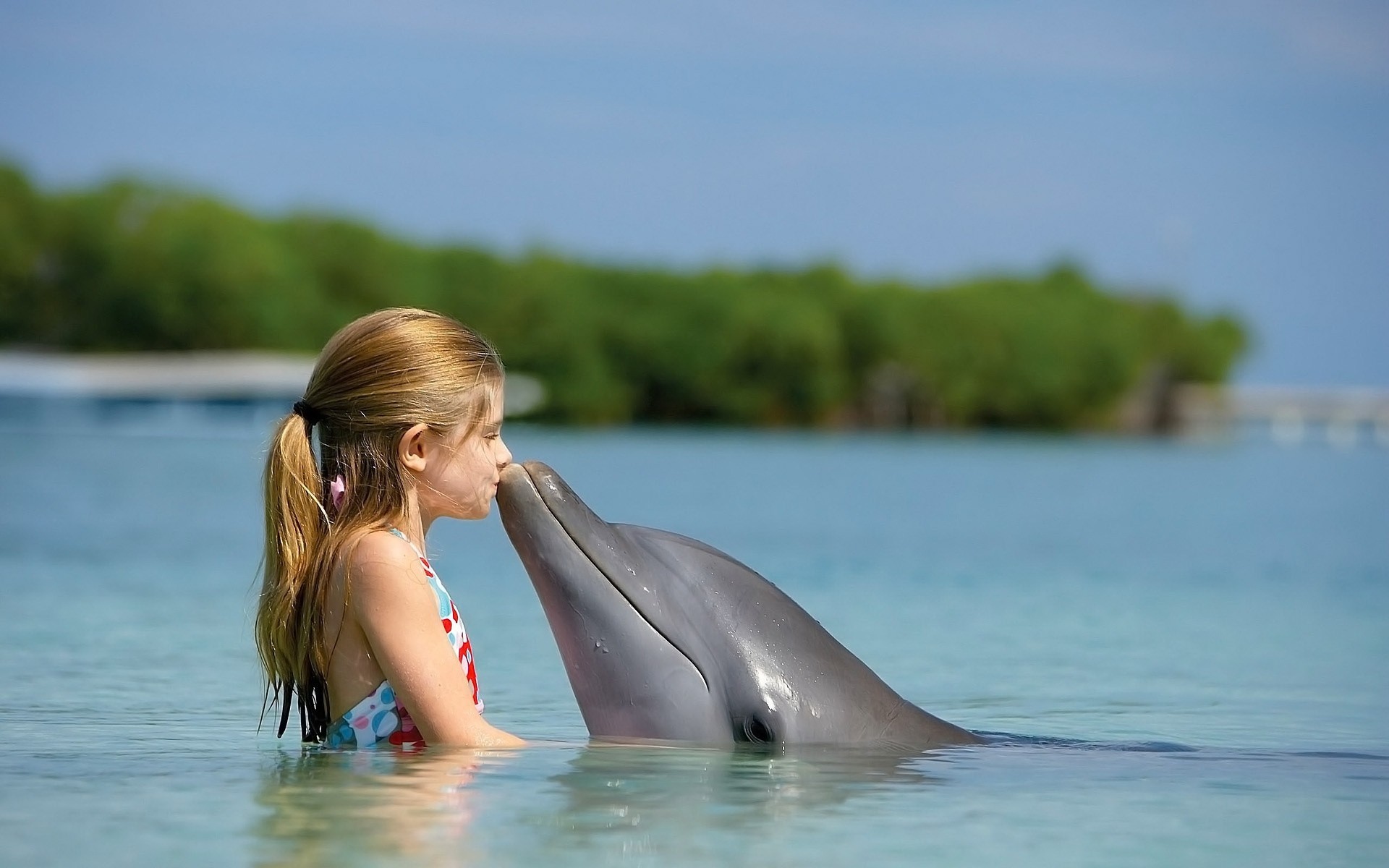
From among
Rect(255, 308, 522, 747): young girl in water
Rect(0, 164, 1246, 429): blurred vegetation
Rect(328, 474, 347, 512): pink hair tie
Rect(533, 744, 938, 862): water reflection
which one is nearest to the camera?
Rect(533, 744, 938, 862): water reflection

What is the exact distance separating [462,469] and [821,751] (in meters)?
1.30

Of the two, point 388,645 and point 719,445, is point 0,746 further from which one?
point 719,445

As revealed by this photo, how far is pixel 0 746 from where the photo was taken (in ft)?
21.5

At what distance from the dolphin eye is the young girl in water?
26.1 inches

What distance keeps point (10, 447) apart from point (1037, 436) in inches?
2485

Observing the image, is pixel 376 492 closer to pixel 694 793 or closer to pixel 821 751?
pixel 694 793

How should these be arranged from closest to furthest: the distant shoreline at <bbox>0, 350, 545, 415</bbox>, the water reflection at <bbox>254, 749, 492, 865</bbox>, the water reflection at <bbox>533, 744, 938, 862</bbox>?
the water reflection at <bbox>254, 749, 492, 865</bbox>, the water reflection at <bbox>533, 744, 938, 862</bbox>, the distant shoreline at <bbox>0, 350, 545, 415</bbox>

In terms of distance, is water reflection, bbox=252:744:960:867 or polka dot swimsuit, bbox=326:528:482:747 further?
polka dot swimsuit, bbox=326:528:482:747

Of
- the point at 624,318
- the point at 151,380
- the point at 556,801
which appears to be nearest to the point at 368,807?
the point at 556,801

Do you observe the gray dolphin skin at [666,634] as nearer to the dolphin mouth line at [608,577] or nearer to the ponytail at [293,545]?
the dolphin mouth line at [608,577]

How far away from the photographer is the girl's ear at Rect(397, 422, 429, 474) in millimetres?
5203

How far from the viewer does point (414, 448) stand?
206 inches

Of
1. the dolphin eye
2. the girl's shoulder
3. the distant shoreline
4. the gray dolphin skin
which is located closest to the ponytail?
the girl's shoulder

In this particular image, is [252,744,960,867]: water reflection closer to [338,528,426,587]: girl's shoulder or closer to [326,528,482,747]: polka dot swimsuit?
[326,528,482,747]: polka dot swimsuit
